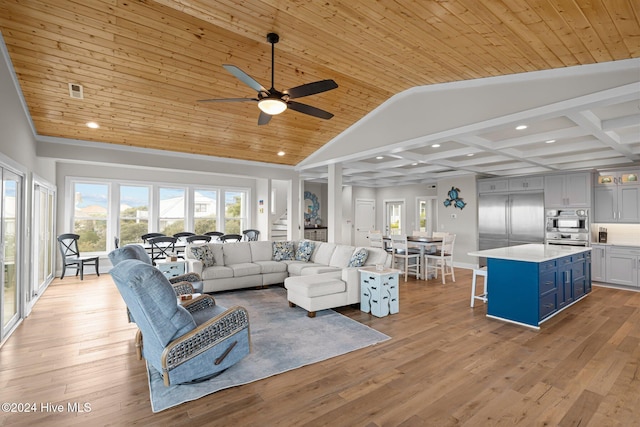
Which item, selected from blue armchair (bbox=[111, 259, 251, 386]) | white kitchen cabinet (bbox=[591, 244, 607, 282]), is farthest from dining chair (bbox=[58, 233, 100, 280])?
white kitchen cabinet (bbox=[591, 244, 607, 282])

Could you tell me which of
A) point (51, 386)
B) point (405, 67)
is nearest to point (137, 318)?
point (51, 386)

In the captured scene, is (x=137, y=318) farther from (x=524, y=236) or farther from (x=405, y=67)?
(x=524, y=236)

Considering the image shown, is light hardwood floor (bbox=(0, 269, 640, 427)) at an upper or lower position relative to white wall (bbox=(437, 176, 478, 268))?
lower

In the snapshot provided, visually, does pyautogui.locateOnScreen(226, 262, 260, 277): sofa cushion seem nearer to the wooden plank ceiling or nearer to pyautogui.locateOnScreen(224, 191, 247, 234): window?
the wooden plank ceiling

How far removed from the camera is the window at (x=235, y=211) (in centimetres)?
938

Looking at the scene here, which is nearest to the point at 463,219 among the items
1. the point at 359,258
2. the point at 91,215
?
the point at 359,258

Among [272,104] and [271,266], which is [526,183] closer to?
[271,266]

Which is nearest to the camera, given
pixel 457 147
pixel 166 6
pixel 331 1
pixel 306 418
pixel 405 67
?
pixel 306 418

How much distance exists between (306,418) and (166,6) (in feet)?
12.9

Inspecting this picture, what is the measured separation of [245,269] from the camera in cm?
560

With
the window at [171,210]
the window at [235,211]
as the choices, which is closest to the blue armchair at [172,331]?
the window at [171,210]

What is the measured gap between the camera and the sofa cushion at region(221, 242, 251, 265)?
594cm

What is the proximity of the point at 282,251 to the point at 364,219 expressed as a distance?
19.7 feet

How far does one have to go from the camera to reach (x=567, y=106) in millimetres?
3229
